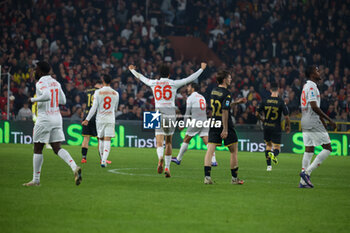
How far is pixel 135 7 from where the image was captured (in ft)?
106

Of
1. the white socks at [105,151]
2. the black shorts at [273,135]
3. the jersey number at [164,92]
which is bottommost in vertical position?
the white socks at [105,151]

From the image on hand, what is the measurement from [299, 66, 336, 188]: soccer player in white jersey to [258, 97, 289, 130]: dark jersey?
491cm

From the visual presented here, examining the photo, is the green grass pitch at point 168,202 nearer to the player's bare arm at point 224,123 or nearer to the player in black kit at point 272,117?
the player's bare arm at point 224,123

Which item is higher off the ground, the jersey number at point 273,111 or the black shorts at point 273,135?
the jersey number at point 273,111

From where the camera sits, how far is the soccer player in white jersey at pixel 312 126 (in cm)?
1130

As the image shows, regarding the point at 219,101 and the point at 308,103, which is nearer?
the point at 308,103

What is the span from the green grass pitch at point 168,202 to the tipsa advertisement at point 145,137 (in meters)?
9.10

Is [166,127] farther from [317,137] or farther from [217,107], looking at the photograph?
[317,137]

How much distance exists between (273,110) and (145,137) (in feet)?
33.0

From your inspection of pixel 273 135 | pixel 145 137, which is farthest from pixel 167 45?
pixel 273 135

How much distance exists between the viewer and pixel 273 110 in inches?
657

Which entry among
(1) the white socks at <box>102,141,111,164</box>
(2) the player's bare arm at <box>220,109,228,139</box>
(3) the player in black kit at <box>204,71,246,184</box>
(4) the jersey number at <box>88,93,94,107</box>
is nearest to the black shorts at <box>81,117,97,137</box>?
(4) the jersey number at <box>88,93,94,107</box>

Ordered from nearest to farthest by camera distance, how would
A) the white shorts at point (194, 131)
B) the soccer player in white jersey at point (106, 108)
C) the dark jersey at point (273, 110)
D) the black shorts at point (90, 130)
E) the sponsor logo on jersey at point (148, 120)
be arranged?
1. the soccer player in white jersey at point (106, 108)
2. the dark jersey at point (273, 110)
3. the white shorts at point (194, 131)
4. the black shorts at point (90, 130)
5. the sponsor logo on jersey at point (148, 120)

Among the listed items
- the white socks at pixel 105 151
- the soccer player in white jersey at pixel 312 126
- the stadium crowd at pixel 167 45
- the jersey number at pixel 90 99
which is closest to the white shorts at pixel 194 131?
the white socks at pixel 105 151
